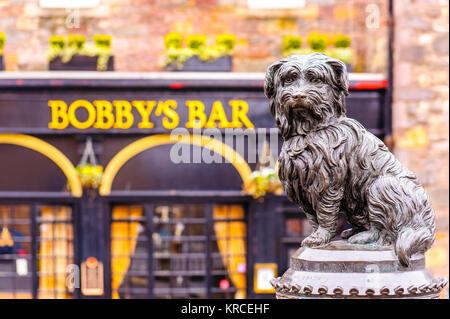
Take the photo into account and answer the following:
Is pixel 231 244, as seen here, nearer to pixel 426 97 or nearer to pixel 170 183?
pixel 170 183

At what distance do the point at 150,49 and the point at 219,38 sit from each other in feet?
3.71

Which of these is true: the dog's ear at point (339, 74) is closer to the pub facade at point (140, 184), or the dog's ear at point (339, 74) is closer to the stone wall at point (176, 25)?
the pub facade at point (140, 184)

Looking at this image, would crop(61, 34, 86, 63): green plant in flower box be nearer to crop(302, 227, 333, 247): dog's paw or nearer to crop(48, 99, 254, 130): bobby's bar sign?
crop(48, 99, 254, 130): bobby's bar sign

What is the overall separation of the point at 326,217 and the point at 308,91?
0.60 meters

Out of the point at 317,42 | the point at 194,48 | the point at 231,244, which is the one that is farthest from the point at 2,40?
the point at 317,42

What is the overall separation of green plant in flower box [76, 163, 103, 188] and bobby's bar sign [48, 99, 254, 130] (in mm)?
547

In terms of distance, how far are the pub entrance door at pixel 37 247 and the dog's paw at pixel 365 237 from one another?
695 centimetres

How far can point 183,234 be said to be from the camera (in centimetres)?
991

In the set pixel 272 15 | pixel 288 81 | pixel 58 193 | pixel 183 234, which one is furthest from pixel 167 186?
pixel 288 81

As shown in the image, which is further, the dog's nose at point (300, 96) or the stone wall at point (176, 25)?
the stone wall at point (176, 25)

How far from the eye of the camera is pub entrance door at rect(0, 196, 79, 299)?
9.80m

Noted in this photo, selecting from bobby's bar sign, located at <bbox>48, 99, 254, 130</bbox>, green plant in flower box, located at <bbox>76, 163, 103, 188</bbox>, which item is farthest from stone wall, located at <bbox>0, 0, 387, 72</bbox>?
green plant in flower box, located at <bbox>76, 163, 103, 188</bbox>

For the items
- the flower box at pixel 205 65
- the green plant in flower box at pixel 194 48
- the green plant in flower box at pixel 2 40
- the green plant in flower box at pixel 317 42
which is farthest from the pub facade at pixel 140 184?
the green plant in flower box at pixel 317 42

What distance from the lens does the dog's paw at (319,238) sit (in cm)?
335
